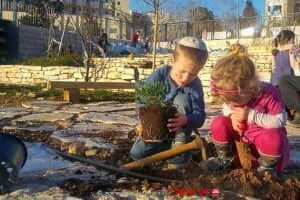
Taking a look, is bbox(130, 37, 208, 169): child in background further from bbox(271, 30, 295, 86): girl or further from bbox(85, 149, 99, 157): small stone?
bbox(271, 30, 295, 86): girl

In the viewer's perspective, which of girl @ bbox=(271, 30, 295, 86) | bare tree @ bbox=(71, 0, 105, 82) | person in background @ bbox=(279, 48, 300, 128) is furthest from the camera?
bare tree @ bbox=(71, 0, 105, 82)

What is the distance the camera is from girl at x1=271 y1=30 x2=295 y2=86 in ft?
21.3

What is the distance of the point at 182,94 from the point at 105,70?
1046 cm

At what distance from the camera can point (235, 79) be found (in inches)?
101

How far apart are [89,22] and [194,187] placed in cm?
1254

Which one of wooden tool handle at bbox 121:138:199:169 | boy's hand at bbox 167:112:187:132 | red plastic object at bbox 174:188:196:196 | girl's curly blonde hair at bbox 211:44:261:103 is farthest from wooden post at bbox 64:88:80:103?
red plastic object at bbox 174:188:196:196

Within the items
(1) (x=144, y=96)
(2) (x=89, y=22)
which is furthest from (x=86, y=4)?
(1) (x=144, y=96)

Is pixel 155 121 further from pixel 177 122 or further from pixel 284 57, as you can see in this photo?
pixel 284 57

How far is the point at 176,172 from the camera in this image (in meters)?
2.70

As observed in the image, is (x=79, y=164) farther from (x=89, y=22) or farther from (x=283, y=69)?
(x=89, y=22)

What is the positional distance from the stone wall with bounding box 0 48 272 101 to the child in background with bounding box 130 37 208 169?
7.89m

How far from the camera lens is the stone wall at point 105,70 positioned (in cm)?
1258

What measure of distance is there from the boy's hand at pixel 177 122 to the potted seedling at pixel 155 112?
23mm

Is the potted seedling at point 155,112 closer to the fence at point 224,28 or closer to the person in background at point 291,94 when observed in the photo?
the person in background at point 291,94
